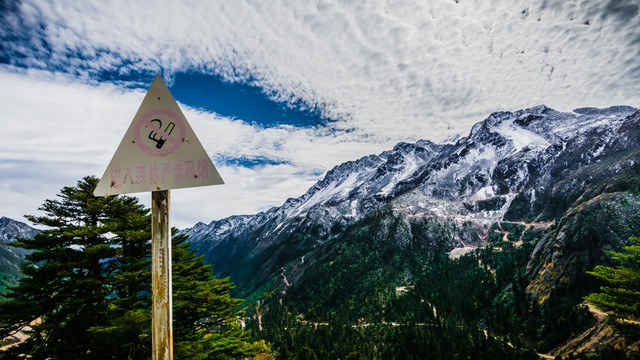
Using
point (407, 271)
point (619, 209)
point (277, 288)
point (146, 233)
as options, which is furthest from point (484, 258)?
point (146, 233)

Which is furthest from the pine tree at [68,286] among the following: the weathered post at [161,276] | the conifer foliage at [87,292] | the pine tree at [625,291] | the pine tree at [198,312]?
the pine tree at [625,291]

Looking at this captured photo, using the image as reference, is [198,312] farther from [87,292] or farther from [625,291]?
[625,291]

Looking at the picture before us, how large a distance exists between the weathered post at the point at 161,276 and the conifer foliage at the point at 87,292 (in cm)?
999

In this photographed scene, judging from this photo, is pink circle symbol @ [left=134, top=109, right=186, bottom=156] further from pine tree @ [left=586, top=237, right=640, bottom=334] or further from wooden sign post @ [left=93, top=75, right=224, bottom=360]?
pine tree @ [left=586, top=237, right=640, bottom=334]

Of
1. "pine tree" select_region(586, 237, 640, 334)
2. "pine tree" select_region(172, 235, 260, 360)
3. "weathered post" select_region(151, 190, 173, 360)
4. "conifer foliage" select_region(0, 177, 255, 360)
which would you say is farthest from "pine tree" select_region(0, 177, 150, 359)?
"pine tree" select_region(586, 237, 640, 334)

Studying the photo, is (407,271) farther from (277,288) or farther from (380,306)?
(277,288)

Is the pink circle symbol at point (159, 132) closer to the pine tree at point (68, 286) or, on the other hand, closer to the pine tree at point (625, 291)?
the pine tree at point (68, 286)

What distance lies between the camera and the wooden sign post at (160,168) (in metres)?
3.43

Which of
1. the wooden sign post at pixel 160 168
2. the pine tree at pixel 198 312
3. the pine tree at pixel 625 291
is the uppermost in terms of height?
the wooden sign post at pixel 160 168

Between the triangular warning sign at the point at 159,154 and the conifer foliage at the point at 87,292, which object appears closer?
the triangular warning sign at the point at 159,154

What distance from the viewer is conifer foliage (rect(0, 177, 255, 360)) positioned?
11.7 m

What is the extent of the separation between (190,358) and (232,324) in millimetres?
8051

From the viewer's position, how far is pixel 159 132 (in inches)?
141

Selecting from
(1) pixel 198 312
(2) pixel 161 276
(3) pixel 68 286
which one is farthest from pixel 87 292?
(2) pixel 161 276
